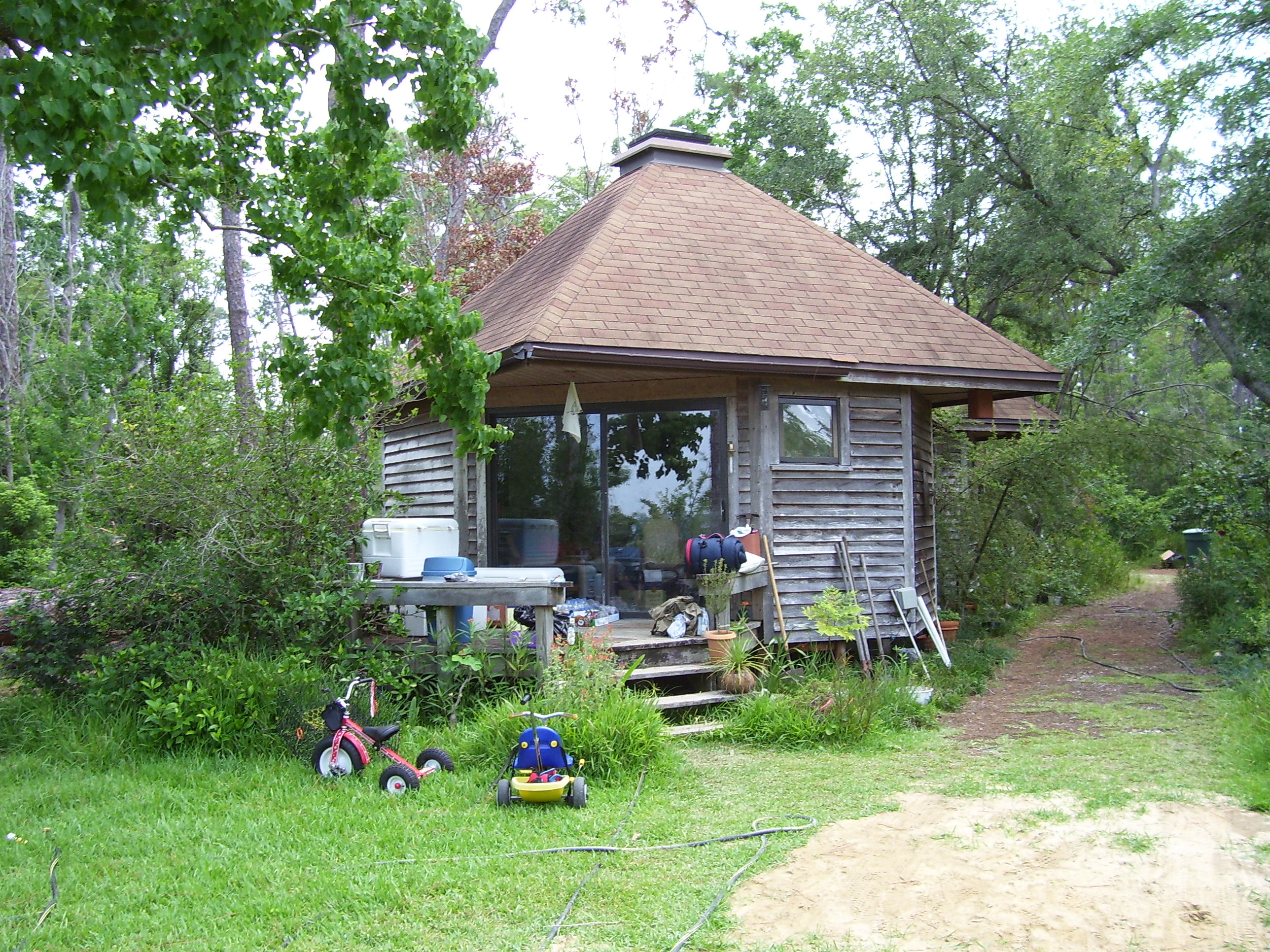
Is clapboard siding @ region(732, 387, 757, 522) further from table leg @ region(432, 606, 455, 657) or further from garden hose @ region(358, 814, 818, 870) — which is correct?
garden hose @ region(358, 814, 818, 870)

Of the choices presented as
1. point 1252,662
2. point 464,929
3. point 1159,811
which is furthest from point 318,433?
point 1252,662

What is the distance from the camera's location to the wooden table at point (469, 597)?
24.4 ft

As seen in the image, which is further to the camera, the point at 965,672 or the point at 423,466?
the point at 423,466

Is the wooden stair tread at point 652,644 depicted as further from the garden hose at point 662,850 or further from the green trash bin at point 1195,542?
the green trash bin at point 1195,542

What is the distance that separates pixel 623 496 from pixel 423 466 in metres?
2.83

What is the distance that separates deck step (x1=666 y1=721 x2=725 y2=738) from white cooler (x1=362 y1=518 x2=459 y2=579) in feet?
7.79

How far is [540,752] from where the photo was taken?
228 inches

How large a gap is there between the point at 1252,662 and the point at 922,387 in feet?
12.8

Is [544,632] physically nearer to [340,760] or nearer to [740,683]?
[740,683]

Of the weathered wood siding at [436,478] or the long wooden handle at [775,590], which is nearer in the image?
the long wooden handle at [775,590]

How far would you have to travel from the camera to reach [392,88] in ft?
19.8

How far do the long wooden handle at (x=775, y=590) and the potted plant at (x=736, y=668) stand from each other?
0.77 m

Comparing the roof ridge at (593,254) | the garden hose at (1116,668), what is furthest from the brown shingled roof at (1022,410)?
the roof ridge at (593,254)

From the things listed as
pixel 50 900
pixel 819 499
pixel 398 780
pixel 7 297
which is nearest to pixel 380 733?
pixel 398 780
